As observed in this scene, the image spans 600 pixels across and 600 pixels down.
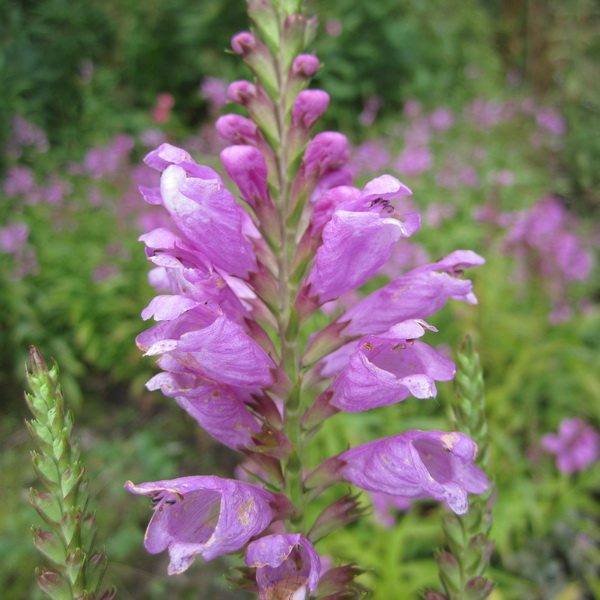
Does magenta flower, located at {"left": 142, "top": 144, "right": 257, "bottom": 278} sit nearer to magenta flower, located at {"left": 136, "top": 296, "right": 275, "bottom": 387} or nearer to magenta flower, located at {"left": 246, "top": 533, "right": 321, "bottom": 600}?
magenta flower, located at {"left": 136, "top": 296, "right": 275, "bottom": 387}

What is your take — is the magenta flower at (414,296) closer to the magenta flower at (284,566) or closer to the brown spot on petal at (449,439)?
the brown spot on petal at (449,439)

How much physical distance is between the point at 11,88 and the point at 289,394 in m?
6.80

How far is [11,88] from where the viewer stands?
21.1 feet

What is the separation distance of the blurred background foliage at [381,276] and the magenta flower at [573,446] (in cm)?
13

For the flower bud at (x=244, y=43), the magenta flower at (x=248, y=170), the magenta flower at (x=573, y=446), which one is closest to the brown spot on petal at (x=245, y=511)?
the magenta flower at (x=248, y=170)

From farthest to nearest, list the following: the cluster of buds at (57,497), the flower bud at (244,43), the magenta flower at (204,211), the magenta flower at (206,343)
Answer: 1. the flower bud at (244,43)
2. the magenta flower at (204,211)
3. the magenta flower at (206,343)
4. the cluster of buds at (57,497)

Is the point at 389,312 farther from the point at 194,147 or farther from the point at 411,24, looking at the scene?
the point at 411,24

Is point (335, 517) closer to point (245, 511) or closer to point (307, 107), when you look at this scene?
point (245, 511)

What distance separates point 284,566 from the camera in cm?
90

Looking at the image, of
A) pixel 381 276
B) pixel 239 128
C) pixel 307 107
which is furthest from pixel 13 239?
pixel 307 107

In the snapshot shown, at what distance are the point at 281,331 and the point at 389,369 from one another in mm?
216

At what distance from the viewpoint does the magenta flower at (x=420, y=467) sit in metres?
0.90

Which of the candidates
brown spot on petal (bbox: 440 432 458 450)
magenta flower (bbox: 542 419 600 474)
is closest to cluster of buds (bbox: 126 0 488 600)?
brown spot on petal (bbox: 440 432 458 450)

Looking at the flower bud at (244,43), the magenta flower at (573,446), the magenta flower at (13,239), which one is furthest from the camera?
the magenta flower at (13,239)
